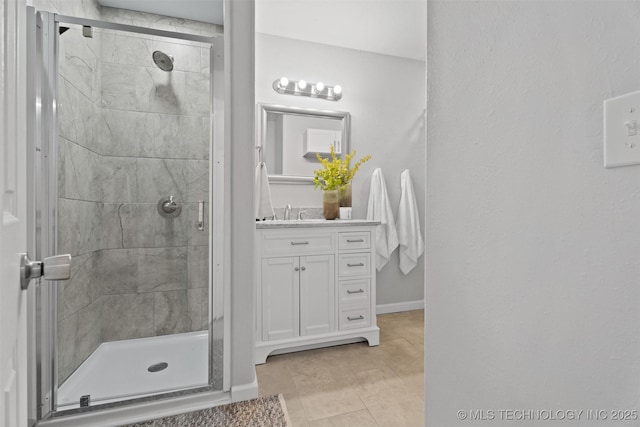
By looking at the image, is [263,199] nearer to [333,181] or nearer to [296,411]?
[333,181]

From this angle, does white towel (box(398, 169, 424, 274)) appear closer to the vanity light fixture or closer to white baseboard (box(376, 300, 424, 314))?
white baseboard (box(376, 300, 424, 314))

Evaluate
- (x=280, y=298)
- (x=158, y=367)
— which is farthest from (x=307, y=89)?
(x=158, y=367)

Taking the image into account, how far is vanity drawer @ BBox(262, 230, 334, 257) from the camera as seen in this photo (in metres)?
2.10

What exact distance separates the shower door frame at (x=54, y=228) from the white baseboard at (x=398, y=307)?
183cm

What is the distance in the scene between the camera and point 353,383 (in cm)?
179

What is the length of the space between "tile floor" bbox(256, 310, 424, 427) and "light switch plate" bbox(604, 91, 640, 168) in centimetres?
145

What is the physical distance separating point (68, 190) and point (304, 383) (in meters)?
1.69

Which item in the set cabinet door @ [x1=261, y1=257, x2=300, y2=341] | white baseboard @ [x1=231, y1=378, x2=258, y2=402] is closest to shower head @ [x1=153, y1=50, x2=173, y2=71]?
cabinet door @ [x1=261, y1=257, x2=300, y2=341]

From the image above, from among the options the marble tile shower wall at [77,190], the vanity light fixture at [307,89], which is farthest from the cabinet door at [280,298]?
the vanity light fixture at [307,89]

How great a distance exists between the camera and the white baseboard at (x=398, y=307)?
3072 millimetres

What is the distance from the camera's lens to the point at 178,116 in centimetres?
200

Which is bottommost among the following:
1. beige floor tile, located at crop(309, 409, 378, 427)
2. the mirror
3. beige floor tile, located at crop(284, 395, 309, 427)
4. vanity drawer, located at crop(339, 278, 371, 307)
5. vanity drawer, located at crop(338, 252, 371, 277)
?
beige floor tile, located at crop(284, 395, 309, 427)

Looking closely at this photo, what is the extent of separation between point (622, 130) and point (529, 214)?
0.21m

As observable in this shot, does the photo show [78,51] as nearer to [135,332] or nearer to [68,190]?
[68,190]
